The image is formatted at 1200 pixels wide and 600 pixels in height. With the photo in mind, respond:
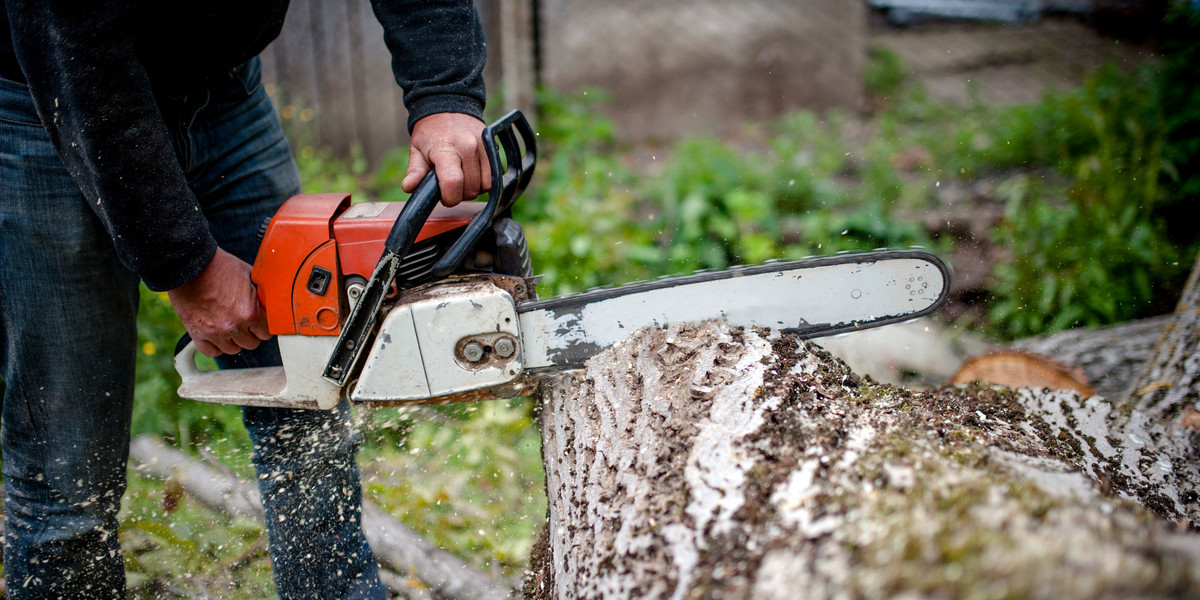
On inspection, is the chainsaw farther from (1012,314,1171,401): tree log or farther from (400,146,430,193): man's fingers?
(1012,314,1171,401): tree log

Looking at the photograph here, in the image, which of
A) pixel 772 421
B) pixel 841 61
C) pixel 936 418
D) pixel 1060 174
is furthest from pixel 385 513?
pixel 841 61

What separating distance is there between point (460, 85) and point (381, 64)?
13.1 feet

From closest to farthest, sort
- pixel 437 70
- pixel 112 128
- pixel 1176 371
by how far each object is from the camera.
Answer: pixel 112 128
pixel 437 70
pixel 1176 371

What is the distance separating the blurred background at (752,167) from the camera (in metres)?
2.38

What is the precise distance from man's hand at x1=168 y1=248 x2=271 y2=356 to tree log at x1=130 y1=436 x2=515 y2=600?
0.85 meters

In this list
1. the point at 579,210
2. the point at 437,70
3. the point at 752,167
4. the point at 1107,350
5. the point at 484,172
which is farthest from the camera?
the point at 752,167

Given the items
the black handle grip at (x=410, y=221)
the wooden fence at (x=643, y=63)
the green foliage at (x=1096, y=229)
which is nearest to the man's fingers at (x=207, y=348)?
the black handle grip at (x=410, y=221)

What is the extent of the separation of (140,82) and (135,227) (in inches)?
10.2

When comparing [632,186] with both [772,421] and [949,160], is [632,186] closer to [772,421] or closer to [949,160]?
[949,160]

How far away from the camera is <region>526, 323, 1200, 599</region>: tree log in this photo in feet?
2.38

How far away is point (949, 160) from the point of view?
14.3ft

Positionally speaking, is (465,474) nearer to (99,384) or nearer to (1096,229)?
(99,384)

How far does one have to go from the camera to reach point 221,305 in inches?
54.8

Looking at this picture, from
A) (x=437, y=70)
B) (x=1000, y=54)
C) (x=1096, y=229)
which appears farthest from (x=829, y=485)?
(x=1000, y=54)
